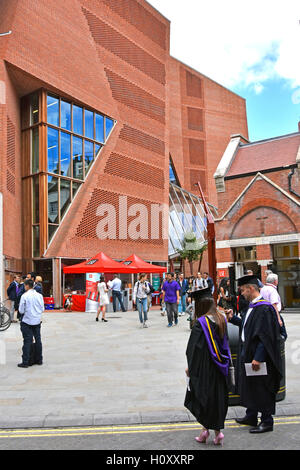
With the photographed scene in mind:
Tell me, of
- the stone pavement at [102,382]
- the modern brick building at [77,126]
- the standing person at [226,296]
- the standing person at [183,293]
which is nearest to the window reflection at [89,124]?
the modern brick building at [77,126]

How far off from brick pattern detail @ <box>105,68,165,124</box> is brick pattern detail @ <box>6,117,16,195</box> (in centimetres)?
926

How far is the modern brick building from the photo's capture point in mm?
27172

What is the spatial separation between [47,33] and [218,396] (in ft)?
93.8

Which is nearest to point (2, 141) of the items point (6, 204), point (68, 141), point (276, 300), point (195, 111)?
point (6, 204)

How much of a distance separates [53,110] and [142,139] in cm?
860

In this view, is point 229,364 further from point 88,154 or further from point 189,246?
point 189,246

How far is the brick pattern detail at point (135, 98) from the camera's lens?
33656 millimetres

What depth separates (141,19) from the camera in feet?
121

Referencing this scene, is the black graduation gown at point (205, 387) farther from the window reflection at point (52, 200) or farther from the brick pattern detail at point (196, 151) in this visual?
the brick pattern detail at point (196, 151)

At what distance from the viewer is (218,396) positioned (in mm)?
4543

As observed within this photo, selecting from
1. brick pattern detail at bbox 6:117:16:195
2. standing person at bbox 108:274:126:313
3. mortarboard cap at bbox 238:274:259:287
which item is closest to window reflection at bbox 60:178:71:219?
brick pattern detail at bbox 6:117:16:195

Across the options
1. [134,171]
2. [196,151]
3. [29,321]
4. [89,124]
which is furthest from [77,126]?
[29,321]

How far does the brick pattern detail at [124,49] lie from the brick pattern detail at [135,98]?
6.02ft

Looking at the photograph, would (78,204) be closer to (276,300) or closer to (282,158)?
(282,158)
